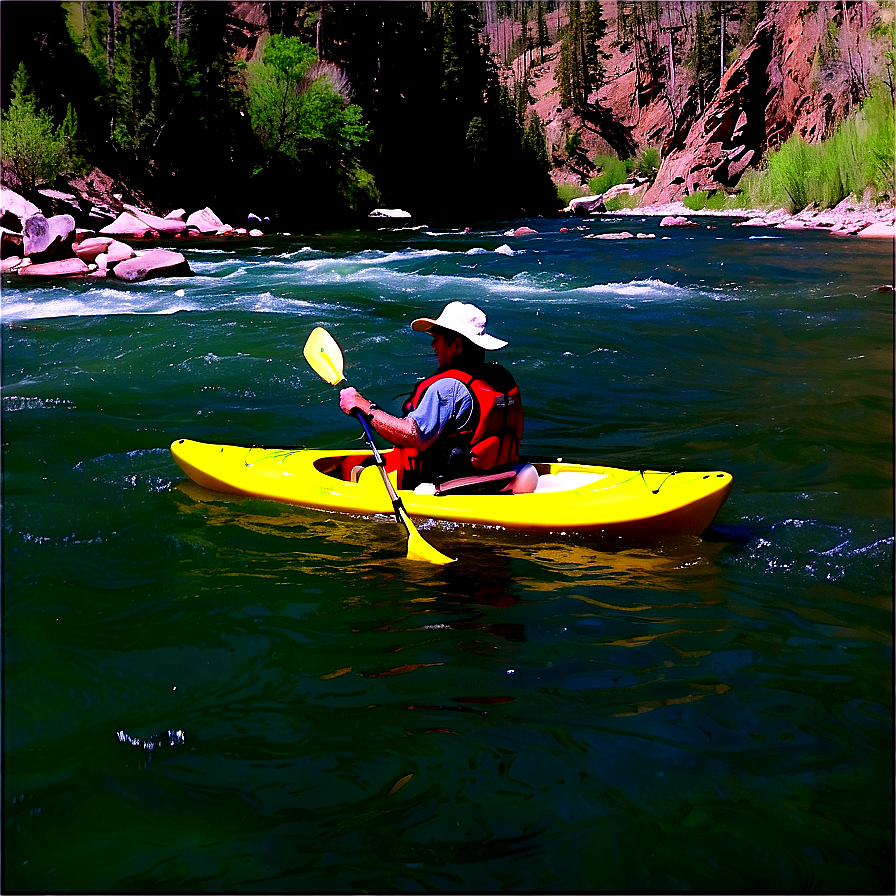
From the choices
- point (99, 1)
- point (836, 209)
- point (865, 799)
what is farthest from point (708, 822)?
point (99, 1)

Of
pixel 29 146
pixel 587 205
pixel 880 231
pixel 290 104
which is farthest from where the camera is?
pixel 587 205

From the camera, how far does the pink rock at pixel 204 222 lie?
61.1ft

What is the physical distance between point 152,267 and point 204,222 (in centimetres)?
767

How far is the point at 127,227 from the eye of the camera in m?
16.3

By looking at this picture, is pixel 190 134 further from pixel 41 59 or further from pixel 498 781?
pixel 498 781

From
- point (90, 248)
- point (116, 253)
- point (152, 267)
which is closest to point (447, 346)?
point (152, 267)

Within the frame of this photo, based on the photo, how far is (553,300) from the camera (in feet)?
32.1

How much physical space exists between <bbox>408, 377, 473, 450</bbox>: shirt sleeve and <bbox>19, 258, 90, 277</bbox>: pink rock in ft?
31.5

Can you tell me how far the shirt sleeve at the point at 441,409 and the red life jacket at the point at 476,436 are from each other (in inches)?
1.0

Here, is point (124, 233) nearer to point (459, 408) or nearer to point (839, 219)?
point (839, 219)

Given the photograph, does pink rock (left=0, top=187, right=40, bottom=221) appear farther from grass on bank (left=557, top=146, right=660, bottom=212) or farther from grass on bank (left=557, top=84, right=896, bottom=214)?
grass on bank (left=557, top=146, right=660, bottom=212)

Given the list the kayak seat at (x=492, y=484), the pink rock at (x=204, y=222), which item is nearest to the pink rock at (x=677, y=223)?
the pink rock at (x=204, y=222)

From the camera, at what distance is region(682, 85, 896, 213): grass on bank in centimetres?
1505

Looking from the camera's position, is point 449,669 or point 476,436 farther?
point 476,436
